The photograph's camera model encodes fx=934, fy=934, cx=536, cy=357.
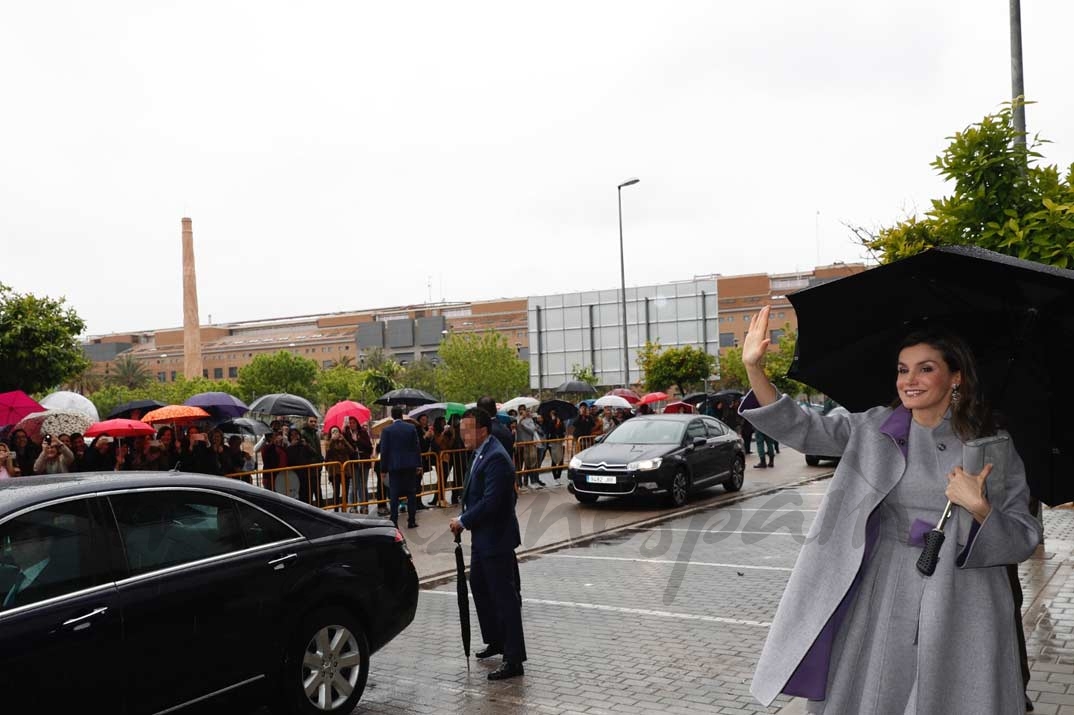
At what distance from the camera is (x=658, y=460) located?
15.2m

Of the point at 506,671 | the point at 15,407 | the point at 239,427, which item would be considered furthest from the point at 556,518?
the point at 15,407

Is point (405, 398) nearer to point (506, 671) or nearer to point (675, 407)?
point (675, 407)

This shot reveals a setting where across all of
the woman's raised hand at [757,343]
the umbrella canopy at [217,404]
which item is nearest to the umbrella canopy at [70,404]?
the umbrella canopy at [217,404]

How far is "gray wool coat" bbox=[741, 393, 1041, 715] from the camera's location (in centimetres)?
287

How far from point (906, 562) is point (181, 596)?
10.9 ft

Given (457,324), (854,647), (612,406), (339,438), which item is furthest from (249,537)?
(457,324)

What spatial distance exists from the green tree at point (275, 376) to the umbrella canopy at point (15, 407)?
82.2m

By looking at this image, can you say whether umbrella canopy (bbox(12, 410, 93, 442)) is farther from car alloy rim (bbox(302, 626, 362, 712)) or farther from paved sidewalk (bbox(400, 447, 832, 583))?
car alloy rim (bbox(302, 626, 362, 712))

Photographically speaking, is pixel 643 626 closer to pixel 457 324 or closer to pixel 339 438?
pixel 339 438

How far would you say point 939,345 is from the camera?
312 cm

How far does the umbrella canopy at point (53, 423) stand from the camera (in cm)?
1395

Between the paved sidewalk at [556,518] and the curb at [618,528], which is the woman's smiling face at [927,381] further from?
the paved sidewalk at [556,518]

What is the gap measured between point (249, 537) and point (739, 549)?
7492 mm

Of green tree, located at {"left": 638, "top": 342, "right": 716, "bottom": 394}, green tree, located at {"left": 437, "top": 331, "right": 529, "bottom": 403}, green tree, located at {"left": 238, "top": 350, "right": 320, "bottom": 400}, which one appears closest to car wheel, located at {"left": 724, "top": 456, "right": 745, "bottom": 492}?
green tree, located at {"left": 638, "top": 342, "right": 716, "bottom": 394}
